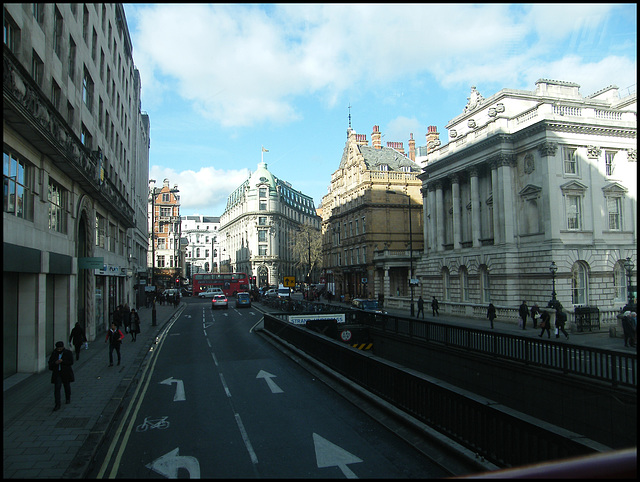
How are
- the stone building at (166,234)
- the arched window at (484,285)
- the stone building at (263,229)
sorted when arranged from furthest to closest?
the stone building at (263,229)
the stone building at (166,234)
the arched window at (484,285)

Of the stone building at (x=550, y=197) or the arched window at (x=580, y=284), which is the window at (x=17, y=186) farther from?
the arched window at (x=580, y=284)

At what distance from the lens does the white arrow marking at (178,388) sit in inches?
529

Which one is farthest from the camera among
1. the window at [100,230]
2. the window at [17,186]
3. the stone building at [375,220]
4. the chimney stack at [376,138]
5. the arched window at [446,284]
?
the chimney stack at [376,138]

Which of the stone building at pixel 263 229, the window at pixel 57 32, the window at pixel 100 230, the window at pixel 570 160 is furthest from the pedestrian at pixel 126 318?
the stone building at pixel 263 229

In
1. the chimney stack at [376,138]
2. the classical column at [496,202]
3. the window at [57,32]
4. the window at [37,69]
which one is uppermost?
the chimney stack at [376,138]

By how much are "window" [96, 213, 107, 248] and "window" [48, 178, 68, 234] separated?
26.5ft

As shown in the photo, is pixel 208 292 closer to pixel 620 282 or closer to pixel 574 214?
pixel 574 214

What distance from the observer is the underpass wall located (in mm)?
10242

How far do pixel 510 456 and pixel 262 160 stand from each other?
115707 millimetres

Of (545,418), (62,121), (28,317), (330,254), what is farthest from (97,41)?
(330,254)

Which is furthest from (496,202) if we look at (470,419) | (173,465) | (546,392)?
(173,465)

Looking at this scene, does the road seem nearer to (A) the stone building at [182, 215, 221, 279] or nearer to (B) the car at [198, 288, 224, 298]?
(B) the car at [198, 288, 224, 298]

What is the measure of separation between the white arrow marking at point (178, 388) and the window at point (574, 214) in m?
29.5

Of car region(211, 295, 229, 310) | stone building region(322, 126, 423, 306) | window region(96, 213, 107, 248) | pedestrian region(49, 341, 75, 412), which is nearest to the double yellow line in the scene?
pedestrian region(49, 341, 75, 412)
